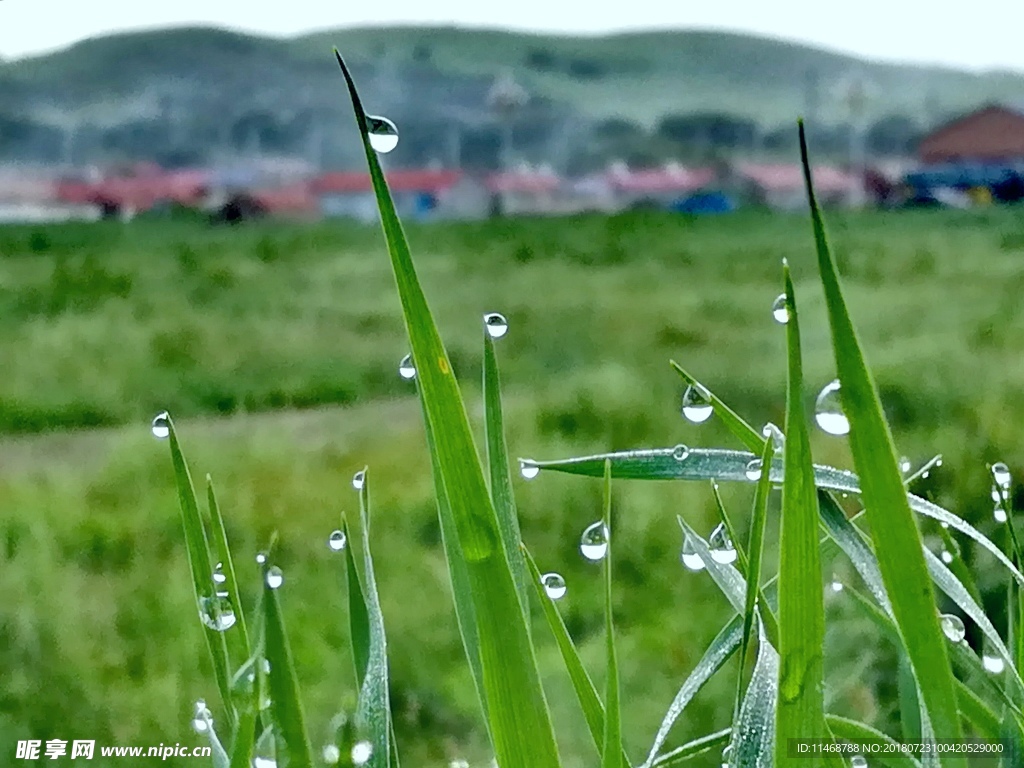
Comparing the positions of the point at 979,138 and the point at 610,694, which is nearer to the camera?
the point at 610,694

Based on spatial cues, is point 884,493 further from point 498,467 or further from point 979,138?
point 979,138

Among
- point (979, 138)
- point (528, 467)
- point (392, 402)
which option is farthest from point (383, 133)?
point (979, 138)

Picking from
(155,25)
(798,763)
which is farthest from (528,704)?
(155,25)

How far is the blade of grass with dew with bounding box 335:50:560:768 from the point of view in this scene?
75 millimetres

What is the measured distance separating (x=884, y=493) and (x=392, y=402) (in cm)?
75

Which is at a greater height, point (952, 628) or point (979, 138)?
point (979, 138)

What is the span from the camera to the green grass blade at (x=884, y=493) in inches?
2.6

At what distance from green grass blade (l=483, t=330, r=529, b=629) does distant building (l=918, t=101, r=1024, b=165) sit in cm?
81

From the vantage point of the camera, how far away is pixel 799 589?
0.07 metres

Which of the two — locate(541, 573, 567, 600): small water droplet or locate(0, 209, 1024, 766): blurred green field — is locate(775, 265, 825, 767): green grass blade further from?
locate(0, 209, 1024, 766): blurred green field

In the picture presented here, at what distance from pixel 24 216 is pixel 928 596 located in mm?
913

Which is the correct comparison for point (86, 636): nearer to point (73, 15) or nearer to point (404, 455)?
point (404, 455)

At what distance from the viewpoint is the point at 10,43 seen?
0.73 m

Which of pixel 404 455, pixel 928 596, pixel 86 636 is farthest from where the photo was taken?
pixel 404 455
